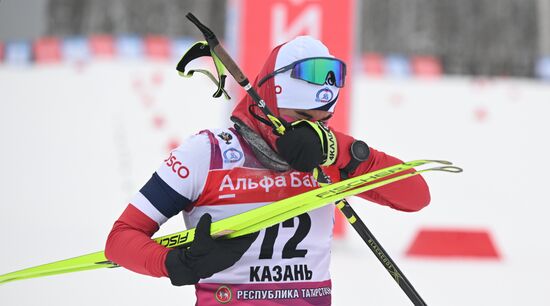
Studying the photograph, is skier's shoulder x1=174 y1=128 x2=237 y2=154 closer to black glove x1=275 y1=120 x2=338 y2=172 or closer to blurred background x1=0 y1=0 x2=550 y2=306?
black glove x1=275 y1=120 x2=338 y2=172

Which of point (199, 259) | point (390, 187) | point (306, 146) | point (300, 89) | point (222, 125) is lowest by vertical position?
point (222, 125)

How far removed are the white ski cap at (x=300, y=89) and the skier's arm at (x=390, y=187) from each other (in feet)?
0.43

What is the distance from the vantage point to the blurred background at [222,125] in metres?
5.26

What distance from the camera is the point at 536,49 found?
13.3 meters

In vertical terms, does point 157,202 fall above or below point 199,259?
above

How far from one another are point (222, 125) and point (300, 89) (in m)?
5.72

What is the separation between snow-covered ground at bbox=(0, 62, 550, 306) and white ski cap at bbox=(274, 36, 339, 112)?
3053mm

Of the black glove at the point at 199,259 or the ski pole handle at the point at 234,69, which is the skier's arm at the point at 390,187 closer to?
the ski pole handle at the point at 234,69

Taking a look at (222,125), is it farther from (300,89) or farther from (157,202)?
(157,202)

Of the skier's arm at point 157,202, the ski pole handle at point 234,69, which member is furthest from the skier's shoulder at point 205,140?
the ski pole handle at point 234,69

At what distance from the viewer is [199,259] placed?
2.02 metres

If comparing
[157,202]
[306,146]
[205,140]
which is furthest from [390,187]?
[157,202]

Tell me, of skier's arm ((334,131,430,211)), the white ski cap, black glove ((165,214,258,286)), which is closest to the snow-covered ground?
skier's arm ((334,131,430,211))

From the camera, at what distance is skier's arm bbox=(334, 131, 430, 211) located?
2266 millimetres
